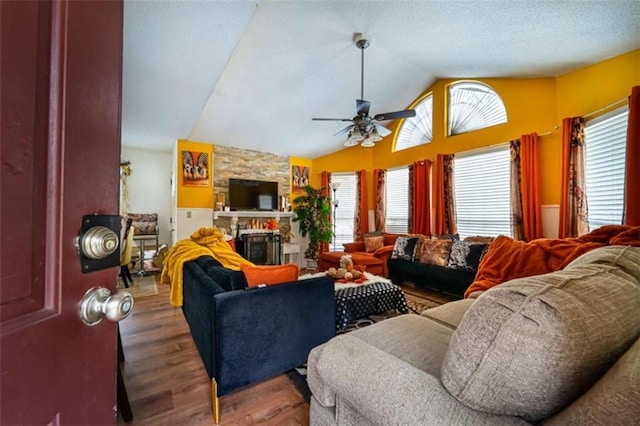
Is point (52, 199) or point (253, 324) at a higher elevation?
point (52, 199)

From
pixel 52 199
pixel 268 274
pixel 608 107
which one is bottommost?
pixel 268 274

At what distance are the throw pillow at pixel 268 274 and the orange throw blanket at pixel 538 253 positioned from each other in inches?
63.7

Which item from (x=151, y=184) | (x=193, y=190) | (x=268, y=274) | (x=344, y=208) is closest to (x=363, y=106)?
(x=268, y=274)

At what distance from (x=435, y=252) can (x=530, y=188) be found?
1454 millimetres

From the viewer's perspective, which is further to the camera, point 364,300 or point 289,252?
point 289,252

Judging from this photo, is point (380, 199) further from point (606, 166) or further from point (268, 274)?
point (268, 274)

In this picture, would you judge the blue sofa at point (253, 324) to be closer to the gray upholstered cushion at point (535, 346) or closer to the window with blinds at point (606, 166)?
the gray upholstered cushion at point (535, 346)

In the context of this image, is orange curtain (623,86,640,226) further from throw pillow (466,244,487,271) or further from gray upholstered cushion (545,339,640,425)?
gray upholstered cushion (545,339,640,425)

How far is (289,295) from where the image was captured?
166 centimetres

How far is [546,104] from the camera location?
3.31 metres

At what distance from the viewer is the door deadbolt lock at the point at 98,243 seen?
1.41 feet

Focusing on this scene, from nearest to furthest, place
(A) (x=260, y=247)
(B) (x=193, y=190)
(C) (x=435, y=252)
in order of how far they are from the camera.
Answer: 1. (C) (x=435, y=252)
2. (B) (x=193, y=190)
3. (A) (x=260, y=247)

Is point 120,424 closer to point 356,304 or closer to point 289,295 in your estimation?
point 289,295

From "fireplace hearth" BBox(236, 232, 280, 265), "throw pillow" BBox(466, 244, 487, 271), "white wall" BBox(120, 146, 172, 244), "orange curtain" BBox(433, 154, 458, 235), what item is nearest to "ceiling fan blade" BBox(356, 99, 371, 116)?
"orange curtain" BBox(433, 154, 458, 235)
